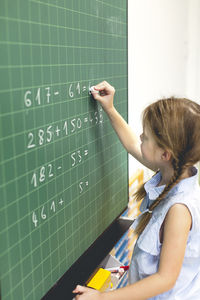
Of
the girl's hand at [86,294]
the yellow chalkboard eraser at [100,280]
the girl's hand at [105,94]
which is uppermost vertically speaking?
the girl's hand at [105,94]

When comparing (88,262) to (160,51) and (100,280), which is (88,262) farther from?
(160,51)

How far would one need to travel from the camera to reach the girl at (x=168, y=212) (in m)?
0.94

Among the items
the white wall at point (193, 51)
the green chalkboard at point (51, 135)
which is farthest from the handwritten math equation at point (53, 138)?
the white wall at point (193, 51)

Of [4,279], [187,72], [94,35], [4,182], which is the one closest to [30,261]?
[4,279]

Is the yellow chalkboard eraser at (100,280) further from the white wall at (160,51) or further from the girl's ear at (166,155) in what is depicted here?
the white wall at (160,51)

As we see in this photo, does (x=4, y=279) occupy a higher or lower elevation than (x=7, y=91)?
lower

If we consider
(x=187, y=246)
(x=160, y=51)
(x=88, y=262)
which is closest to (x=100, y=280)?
(x=88, y=262)

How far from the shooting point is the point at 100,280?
3.69 feet

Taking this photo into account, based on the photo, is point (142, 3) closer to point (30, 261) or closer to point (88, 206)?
point (88, 206)

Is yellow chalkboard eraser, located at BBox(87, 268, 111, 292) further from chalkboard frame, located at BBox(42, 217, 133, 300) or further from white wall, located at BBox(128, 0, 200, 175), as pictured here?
white wall, located at BBox(128, 0, 200, 175)

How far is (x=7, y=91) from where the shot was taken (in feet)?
2.29

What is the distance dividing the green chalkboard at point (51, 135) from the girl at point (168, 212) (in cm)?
11

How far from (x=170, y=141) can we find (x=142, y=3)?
935 millimetres

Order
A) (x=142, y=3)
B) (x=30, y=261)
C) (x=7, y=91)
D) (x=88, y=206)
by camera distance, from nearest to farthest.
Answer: (x=7, y=91)
(x=30, y=261)
(x=88, y=206)
(x=142, y=3)
